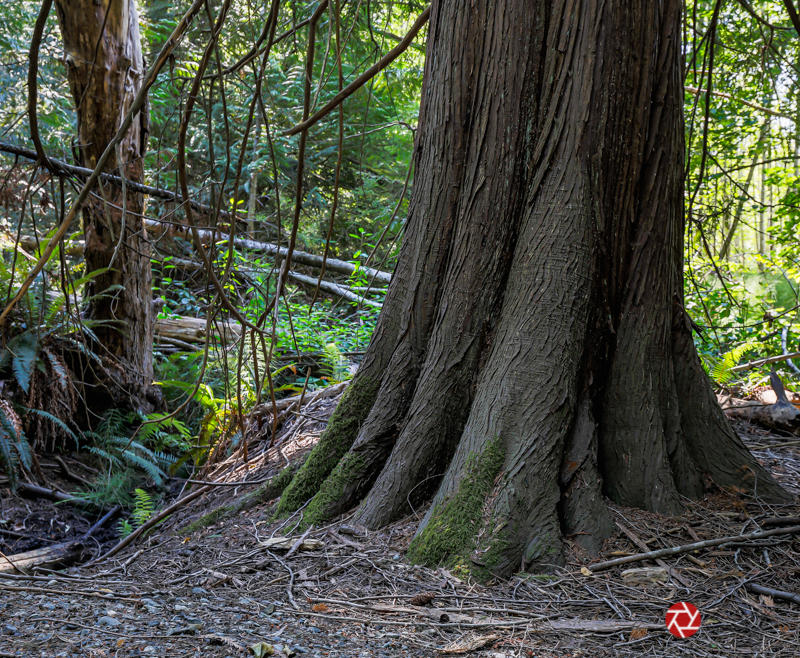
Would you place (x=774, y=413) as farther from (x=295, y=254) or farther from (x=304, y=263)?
(x=304, y=263)

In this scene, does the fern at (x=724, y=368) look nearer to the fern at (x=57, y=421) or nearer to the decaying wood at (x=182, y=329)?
the decaying wood at (x=182, y=329)

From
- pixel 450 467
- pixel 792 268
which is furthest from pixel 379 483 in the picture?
pixel 792 268

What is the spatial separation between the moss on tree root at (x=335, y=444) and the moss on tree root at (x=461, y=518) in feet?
2.64

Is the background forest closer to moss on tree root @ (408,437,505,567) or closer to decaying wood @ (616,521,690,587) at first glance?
moss on tree root @ (408,437,505,567)

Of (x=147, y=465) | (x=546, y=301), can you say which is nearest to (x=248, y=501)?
(x=546, y=301)

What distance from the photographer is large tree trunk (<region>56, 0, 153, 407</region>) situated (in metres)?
5.80

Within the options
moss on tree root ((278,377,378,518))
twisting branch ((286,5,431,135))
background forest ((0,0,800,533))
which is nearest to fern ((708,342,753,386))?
background forest ((0,0,800,533))

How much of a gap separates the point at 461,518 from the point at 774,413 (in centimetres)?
293

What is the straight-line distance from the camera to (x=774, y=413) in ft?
13.6

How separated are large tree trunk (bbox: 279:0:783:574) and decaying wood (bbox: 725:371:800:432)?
4.86ft

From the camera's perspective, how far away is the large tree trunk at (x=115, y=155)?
19.0 ft

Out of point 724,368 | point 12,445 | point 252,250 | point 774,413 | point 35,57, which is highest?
point 35,57

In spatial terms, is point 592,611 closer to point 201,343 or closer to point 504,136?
point 504,136

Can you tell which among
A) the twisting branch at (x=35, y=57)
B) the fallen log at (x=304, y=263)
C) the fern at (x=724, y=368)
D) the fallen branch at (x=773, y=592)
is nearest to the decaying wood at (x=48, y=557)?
the twisting branch at (x=35, y=57)
